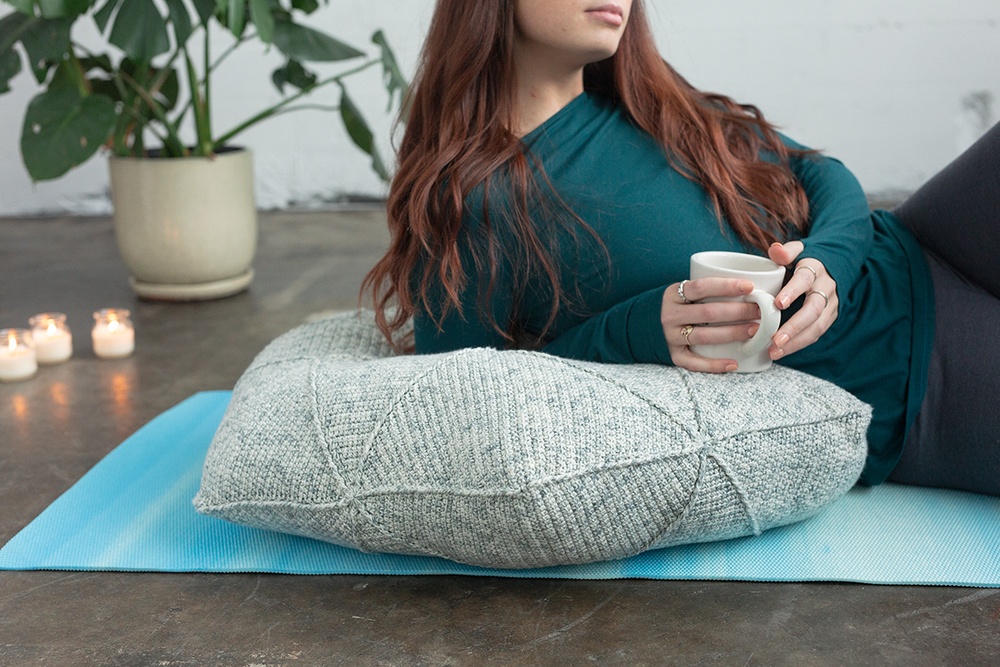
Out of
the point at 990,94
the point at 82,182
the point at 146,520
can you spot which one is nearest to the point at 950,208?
the point at 146,520

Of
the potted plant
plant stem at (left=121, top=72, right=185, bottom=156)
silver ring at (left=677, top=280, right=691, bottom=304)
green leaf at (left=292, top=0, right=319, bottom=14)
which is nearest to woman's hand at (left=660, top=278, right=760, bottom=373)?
silver ring at (left=677, top=280, right=691, bottom=304)

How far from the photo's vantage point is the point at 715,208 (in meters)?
1.36

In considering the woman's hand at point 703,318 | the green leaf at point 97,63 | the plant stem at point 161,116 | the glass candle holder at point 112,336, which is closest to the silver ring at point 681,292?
the woman's hand at point 703,318

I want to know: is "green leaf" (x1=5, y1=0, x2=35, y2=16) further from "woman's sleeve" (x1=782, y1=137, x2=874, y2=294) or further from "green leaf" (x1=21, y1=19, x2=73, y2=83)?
"woman's sleeve" (x1=782, y1=137, x2=874, y2=294)

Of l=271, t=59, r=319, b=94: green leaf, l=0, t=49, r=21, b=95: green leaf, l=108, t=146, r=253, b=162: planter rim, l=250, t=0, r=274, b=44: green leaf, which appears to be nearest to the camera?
l=250, t=0, r=274, b=44: green leaf

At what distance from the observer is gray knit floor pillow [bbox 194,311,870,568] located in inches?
44.5

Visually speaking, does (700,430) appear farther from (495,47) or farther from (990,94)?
(990,94)

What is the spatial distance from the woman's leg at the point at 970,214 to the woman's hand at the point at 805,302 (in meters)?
0.24

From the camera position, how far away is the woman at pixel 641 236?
129 cm

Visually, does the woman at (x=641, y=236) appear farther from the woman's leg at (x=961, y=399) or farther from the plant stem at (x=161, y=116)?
the plant stem at (x=161, y=116)

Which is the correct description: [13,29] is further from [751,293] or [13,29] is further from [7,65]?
[751,293]

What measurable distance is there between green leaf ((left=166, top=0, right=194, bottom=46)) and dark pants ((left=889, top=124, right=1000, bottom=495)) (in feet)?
5.84

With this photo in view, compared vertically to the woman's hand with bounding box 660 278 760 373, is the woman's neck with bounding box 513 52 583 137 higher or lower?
higher

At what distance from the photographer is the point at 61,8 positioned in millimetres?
2219
